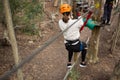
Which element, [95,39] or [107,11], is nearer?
[95,39]

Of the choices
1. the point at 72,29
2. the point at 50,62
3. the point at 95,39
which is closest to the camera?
the point at 72,29

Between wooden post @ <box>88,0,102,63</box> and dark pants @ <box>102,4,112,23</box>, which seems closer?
wooden post @ <box>88,0,102,63</box>

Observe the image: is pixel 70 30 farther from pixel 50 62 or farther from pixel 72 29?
pixel 50 62

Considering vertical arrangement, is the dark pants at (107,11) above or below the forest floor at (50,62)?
above

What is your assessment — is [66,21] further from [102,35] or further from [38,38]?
[102,35]

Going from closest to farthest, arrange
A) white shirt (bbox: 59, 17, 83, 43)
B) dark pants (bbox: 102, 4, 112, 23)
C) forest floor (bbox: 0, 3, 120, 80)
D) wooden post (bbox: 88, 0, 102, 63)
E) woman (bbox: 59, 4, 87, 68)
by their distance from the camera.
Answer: woman (bbox: 59, 4, 87, 68)
white shirt (bbox: 59, 17, 83, 43)
wooden post (bbox: 88, 0, 102, 63)
forest floor (bbox: 0, 3, 120, 80)
dark pants (bbox: 102, 4, 112, 23)

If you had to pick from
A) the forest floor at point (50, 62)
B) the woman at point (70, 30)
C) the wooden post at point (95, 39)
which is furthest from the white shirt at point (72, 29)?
the forest floor at point (50, 62)

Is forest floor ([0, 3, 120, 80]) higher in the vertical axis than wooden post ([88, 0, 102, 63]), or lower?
lower

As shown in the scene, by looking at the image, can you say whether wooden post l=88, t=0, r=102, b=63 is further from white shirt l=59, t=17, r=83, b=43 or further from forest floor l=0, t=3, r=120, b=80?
white shirt l=59, t=17, r=83, b=43

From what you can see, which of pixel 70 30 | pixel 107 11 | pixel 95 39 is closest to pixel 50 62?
pixel 95 39

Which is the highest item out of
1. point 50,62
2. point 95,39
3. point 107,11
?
point 107,11

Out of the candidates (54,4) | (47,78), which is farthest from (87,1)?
(47,78)

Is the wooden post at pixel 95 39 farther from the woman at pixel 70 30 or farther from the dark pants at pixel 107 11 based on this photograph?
the woman at pixel 70 30

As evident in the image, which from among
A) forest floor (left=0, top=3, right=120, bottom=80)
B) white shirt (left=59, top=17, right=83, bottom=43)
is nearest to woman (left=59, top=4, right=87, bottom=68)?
white shirt (left=59, top=17, right=83, bottom=43)
